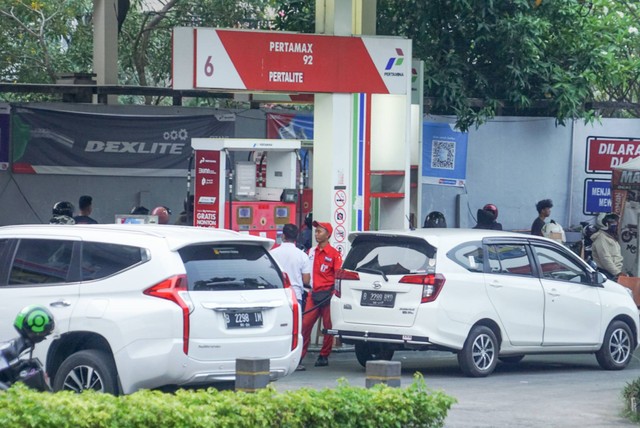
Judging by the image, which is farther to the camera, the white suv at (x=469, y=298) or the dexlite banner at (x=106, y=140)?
the dexlite banner at (x=106, y=140)

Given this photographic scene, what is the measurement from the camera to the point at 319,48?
14.7 meters

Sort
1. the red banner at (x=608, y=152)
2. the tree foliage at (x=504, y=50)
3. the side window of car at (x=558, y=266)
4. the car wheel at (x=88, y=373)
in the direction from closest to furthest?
the car wheel at (x=88, y=373)
the side window of car at (x=558, y=266)
the tree foliage at (x=504, y=50)
the red banner at (x=608, y=152)

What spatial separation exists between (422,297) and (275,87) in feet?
11.0

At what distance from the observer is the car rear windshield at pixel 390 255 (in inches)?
516

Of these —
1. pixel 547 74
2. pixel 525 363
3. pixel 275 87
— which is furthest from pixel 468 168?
pixel 275 87

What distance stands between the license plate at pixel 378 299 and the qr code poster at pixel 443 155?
666 centimetres

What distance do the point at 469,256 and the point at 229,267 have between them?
4.07 metres

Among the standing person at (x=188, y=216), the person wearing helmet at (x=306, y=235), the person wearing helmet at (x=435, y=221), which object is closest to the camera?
the standing person at (x=188, y=216)

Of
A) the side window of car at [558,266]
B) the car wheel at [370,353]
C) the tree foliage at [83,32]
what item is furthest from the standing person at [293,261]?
the tree foliage at [83,32]

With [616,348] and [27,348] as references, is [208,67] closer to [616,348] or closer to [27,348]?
[616,348]

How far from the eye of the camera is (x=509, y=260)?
13.8 m

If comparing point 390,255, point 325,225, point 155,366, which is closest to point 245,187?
point 325,225

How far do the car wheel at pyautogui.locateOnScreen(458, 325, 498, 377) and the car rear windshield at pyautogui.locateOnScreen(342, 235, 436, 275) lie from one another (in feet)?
3.29

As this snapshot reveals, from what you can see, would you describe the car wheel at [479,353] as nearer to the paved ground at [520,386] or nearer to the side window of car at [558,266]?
the paved ground at [520,386]
